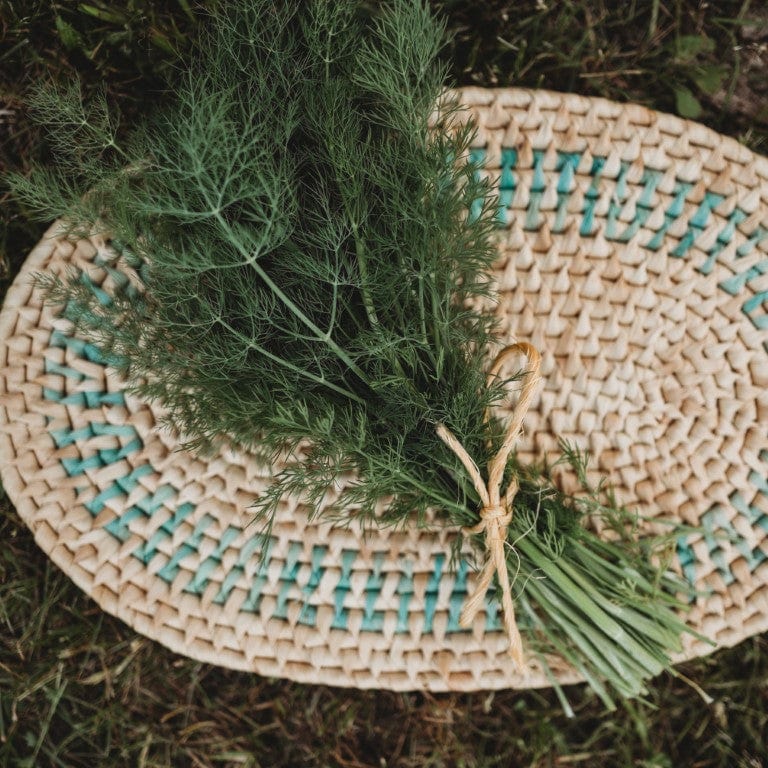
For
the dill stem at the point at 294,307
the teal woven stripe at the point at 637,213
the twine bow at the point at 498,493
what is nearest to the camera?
the dill stem at the point at 294,307

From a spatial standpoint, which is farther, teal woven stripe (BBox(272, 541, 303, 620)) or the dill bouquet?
teal woven stripe (BBox(272, 541, 303, 620))

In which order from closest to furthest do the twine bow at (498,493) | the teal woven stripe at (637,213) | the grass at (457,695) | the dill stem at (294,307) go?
the dill stem at (294,307) < the twine bow at (498,493) < the teal woven stripe at (637,213) < the grass at (457,695)

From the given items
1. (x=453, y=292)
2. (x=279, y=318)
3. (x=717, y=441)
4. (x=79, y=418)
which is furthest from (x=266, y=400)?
(x=717, y=441)

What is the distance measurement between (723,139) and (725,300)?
236 mm

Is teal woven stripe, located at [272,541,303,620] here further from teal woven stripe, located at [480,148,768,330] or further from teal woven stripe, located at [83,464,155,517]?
teal woven stripe, located at [480,148,768,330]

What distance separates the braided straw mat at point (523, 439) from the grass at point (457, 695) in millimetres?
195

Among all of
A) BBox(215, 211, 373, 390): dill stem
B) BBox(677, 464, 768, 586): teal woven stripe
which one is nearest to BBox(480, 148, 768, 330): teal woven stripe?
BBox(677, 464, 768, 586): teal woven stripe

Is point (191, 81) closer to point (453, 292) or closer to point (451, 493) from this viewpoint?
point (453, 292)

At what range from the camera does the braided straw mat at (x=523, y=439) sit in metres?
1.07

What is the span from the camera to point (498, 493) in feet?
2.99

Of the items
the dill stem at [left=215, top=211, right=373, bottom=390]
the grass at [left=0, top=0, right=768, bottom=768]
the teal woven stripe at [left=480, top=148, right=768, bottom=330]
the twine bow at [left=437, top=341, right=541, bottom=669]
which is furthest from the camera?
the grass at [left=0, top=0, right=768, bottom=768]

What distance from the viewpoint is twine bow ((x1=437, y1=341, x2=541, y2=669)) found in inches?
34.7

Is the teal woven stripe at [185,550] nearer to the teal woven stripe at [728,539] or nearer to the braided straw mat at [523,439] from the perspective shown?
the braided straw mat at [523,439]

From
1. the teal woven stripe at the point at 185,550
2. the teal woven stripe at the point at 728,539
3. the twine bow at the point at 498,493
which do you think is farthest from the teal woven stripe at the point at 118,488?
the teal woven stripe at the point at 728,539
